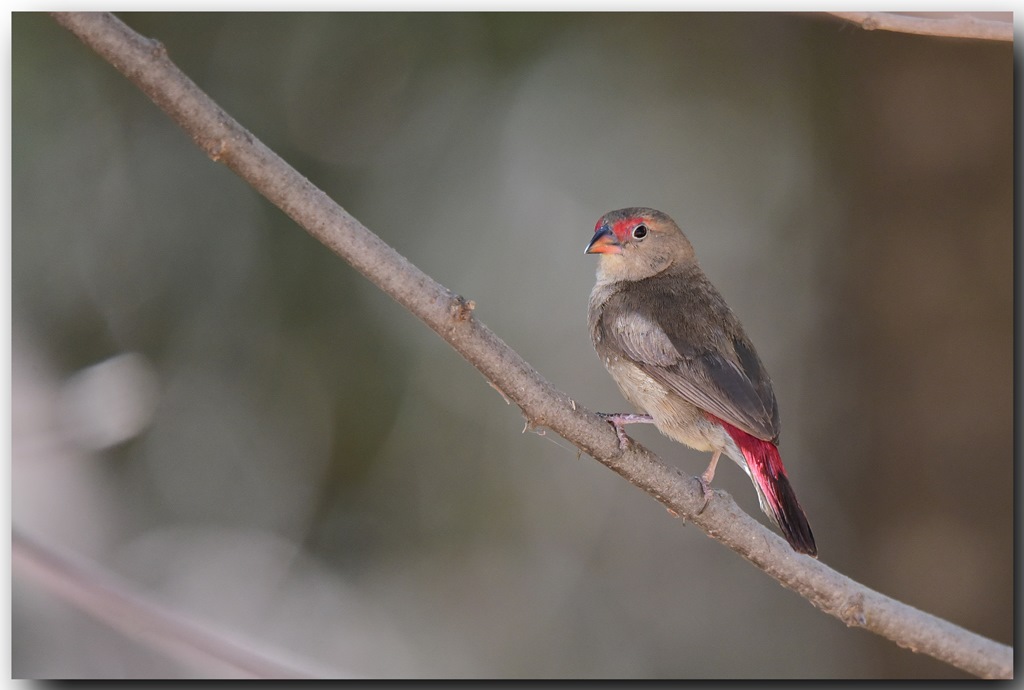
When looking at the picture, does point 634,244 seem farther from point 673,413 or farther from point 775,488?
point 775,488

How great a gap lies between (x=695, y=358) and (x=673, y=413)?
0.14 m

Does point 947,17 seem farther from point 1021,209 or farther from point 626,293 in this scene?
point 626,293

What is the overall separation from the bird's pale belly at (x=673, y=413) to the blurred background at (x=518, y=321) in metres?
0.84

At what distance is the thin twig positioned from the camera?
1.19 meters

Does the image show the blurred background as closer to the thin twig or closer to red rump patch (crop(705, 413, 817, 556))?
red rump patch (crop(705, 413, 817, 556))

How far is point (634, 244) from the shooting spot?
270cm

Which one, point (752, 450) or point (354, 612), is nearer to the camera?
point (752, 450)

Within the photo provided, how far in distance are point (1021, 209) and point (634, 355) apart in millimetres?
1122

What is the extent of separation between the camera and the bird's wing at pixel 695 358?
217 cm

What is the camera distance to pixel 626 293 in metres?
2.57

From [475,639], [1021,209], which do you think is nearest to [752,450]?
[1021,209]

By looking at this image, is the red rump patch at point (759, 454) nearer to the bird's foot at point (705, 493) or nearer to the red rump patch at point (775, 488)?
the red rump patch at point (775, 488)

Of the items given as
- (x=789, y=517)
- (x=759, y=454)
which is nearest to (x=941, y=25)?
(x=759, y=454)

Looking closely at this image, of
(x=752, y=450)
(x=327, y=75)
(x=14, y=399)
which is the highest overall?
(x=327, y=75)
